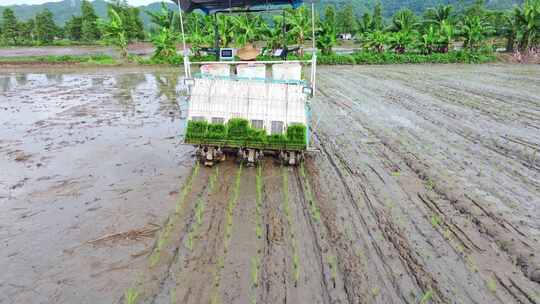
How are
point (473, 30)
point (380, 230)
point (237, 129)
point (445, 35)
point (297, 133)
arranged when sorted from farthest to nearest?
1. point (473, 30)
2. point (445, 35)
3. point (237, 129)
4. point (297, 133)
5. point (380, 230)

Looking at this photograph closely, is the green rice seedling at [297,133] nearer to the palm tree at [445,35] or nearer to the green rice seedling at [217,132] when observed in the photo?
the green rice seedling at [217,132]

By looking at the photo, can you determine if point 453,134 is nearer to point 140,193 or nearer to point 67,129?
point 140,193

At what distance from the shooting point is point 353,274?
4195 millimetres

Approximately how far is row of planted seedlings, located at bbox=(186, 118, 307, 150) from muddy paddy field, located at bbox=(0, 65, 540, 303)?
0.55 meters

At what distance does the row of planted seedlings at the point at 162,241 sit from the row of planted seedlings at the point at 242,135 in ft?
2.66

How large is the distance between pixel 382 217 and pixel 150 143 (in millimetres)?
6327

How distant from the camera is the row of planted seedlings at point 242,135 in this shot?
7145mm

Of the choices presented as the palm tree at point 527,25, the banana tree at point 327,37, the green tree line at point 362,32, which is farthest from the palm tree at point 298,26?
the palm tree at point 527,25

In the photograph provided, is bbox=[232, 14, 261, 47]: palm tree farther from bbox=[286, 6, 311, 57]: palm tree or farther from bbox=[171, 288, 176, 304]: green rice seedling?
bbox=[171, 288, 176, 304]: green rice seedling

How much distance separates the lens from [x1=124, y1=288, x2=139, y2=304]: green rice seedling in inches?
151

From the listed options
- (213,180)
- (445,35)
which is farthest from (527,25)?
Answer: (213,180)

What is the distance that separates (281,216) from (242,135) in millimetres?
2271

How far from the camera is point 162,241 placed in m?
4.92

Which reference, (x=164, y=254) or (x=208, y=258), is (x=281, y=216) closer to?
(x=208, y=258)
